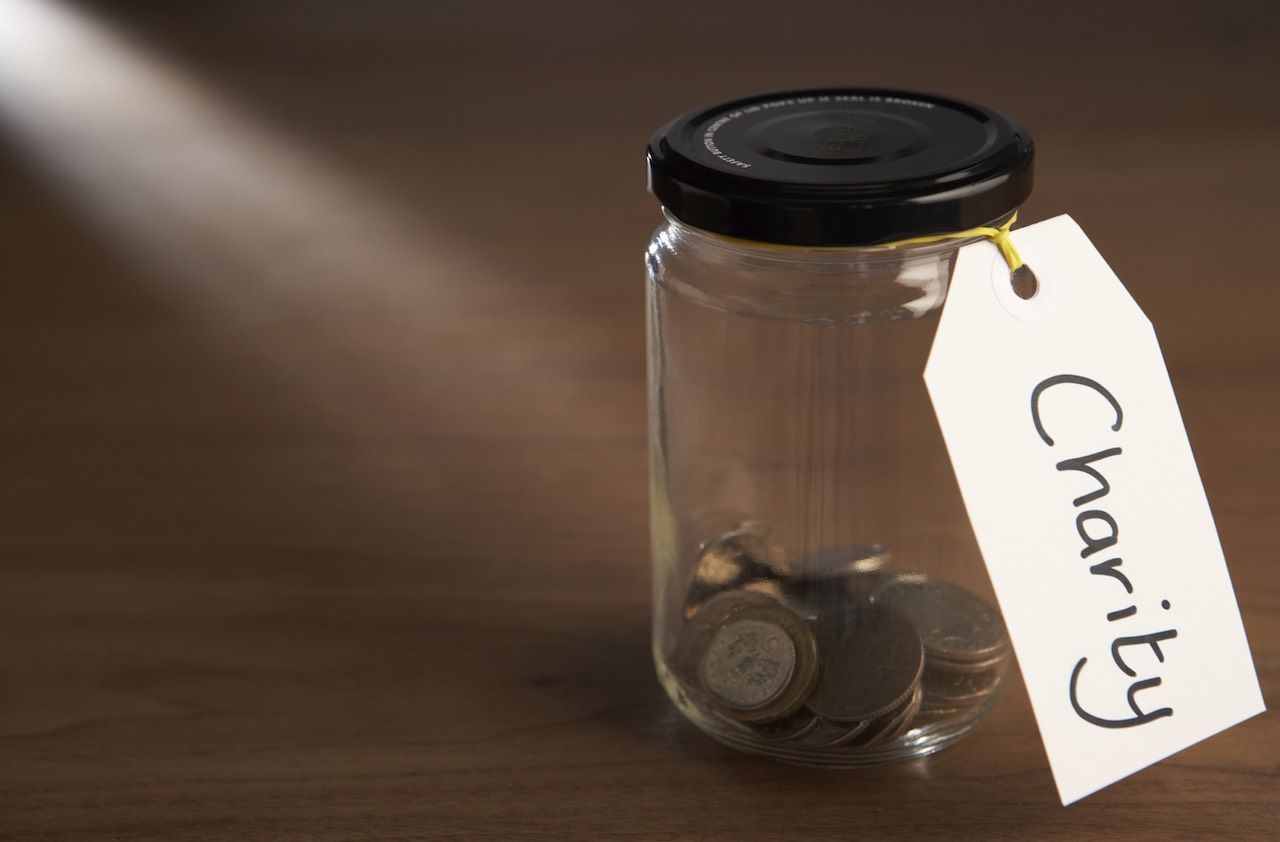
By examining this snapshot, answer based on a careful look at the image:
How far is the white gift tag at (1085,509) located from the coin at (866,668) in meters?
0.06

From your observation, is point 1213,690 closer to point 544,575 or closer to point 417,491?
point 544,575

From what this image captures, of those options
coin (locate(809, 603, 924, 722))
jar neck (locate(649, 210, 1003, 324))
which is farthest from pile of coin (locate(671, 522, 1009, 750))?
jar neck (locate(649, 210, 1003, 324))

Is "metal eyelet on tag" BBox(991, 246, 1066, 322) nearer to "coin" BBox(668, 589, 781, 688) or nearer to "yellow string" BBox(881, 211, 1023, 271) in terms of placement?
"yellow string" BBox(881, 211, 1023, 271)

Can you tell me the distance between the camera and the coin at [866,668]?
23.5 inches

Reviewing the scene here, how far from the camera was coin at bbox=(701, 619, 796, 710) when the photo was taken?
0.60 metres

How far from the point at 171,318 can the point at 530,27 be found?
31.1 inches

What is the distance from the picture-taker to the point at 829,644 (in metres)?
0.61

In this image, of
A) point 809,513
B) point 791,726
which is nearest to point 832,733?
point 791,726

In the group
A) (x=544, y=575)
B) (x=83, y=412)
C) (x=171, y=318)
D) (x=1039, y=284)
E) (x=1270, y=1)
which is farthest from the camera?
(x=1270, y=1)

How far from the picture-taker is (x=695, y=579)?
26.8 inches

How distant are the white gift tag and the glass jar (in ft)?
0.15

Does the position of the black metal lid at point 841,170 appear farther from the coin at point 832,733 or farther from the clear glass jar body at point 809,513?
the coin at point 832,733

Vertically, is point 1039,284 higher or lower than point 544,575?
higher

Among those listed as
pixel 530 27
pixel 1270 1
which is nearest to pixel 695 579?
pixel 530 27
